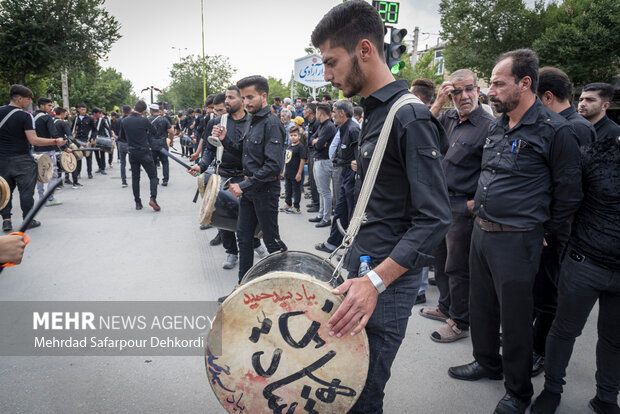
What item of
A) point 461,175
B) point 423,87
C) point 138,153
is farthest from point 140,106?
point 461,175

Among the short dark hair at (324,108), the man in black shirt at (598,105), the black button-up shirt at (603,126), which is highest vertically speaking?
the short dark hair at (324,108)

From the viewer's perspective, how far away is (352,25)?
5.04ft

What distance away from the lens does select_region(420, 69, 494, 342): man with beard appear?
330cm

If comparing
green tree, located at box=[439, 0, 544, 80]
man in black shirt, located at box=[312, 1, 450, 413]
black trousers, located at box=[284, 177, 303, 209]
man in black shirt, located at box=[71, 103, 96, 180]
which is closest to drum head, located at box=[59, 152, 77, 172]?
man in black shirt, located at box=[71, 103, 96, 180]

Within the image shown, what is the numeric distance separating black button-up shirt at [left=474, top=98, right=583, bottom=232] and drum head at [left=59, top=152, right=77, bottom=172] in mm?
9353

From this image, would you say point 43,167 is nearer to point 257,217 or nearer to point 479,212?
point 257,217

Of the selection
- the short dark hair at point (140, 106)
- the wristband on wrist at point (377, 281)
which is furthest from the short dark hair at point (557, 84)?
the short dark hair at point (140, 106)

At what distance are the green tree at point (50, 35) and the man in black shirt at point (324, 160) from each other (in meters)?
19.9

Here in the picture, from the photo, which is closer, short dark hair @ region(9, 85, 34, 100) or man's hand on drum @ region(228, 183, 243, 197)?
man's hand on drum @ region(228, 183, 243, 197)

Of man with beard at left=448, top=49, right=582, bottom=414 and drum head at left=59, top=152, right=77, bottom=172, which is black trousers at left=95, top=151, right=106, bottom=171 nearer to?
drum head at left=59, top=152, right=77, bottom=172

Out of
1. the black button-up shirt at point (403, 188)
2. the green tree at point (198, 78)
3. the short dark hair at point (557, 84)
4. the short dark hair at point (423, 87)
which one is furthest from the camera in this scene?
the green tree at point (198, 78)

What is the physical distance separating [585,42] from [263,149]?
22.4m

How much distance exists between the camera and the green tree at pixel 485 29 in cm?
2420

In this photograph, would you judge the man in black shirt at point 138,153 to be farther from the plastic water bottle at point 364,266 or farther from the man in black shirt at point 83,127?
the plastic water bottle at point 364,266
